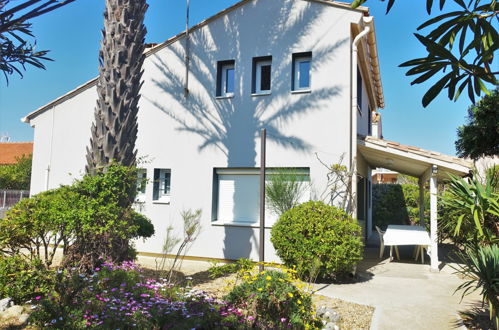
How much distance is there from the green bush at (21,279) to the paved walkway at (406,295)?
17.7 ft

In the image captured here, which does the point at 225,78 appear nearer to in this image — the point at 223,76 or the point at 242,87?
the point at 223,76

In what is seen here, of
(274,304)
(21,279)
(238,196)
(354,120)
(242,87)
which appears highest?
(242,87)

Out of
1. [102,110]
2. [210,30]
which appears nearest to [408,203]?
[210,30]

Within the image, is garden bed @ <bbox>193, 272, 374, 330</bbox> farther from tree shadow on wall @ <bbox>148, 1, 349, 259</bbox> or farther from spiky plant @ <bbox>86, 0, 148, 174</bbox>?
spiky plant @ <bbox>86, 0, 148, 174</bbox>

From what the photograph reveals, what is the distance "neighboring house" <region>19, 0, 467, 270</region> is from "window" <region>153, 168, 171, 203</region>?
4 centimetres

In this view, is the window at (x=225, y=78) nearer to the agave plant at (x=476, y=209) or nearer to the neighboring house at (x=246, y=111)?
the neighboring house at (x=246, y=111)

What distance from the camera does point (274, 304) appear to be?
5.22 metres

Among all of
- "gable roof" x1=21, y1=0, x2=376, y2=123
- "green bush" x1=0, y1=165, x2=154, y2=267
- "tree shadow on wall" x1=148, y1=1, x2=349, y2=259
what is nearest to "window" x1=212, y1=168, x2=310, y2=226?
"tree shadow on wall" x1=148, y1=1, x2=349, y2=259

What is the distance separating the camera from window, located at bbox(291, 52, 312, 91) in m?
11.6

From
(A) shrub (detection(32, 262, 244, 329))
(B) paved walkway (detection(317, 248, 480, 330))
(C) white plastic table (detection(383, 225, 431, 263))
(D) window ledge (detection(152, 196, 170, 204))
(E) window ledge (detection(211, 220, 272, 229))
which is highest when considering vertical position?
(D) window ledge (detection(152, 196, 170, 204))

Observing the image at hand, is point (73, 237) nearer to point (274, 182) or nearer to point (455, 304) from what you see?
point (274, 182)

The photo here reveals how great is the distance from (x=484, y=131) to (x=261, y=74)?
6.63m

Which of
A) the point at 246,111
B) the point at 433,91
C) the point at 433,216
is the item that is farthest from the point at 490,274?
the point at 246,111

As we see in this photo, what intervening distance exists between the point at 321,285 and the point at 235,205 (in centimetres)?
405
